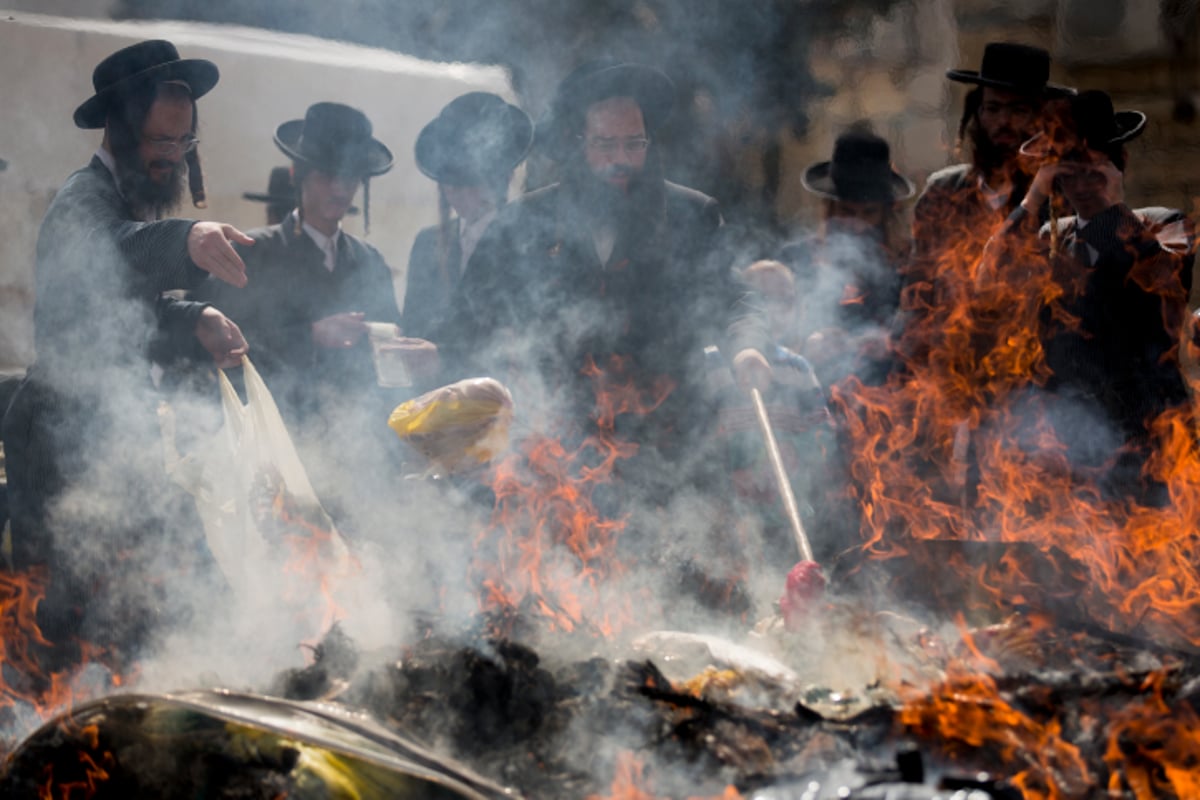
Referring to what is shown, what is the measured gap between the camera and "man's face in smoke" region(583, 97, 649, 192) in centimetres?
416

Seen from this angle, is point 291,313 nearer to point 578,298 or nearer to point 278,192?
point 578,298

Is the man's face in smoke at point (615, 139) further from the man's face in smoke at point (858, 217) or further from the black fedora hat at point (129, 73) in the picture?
the black fedora hat at point (129, 73)

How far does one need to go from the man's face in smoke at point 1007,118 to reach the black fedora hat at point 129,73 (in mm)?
3446

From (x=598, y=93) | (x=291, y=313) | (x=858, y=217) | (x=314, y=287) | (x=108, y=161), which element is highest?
(x=598, y=93)

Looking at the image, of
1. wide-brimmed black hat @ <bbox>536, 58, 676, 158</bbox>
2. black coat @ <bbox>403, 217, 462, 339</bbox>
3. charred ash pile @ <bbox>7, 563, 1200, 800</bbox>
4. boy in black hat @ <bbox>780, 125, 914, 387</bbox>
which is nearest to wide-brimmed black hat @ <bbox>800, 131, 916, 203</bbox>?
boy in black hat @ <bbox>780, 125, 914, 387</bbox>

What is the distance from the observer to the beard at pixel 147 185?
12.7ft

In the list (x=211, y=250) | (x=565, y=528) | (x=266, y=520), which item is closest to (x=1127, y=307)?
(x=565, y=528)

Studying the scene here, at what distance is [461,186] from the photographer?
5.04m

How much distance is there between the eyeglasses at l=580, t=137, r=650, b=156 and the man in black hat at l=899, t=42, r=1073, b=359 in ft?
4.47

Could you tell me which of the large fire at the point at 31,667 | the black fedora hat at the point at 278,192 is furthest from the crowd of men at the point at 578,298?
the black fedora hat at the point at 278,192

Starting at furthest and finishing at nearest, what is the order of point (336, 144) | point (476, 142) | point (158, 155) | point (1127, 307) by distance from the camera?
1. point (476, 142)
2. point (336, 144)
3. point (158, 155)
4. point (1127, 307)

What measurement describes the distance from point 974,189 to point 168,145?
3.50 m

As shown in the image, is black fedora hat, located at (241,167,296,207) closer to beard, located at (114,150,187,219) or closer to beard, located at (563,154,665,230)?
beard, located at (114,150,187,219)

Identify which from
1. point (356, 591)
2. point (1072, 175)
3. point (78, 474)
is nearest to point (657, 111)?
point (1072, 175)
